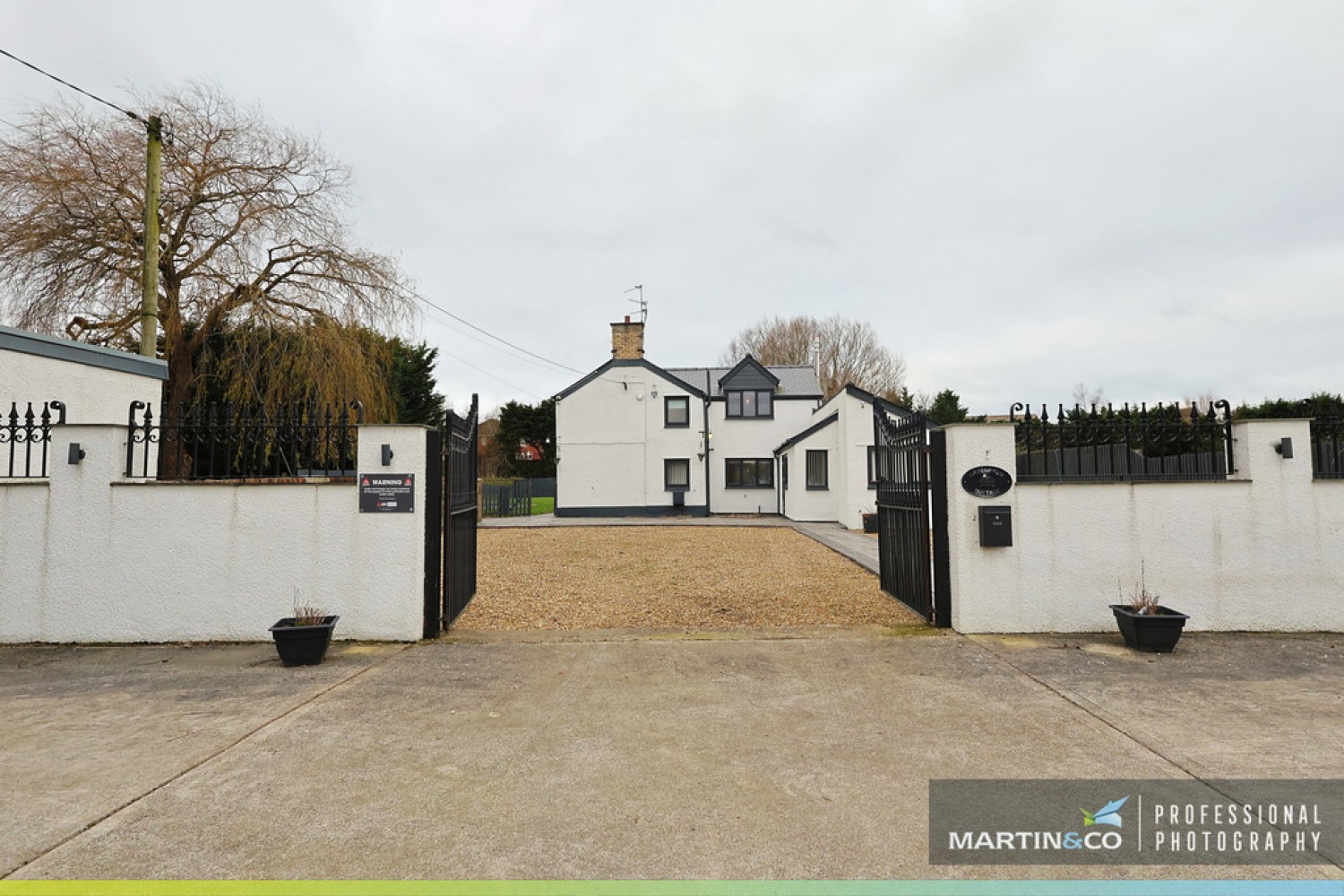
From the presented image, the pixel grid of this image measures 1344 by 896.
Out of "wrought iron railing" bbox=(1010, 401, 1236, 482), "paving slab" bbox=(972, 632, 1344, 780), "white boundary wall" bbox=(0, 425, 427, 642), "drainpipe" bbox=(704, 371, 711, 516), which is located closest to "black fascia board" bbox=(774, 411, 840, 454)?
"drainpipe" bbox=(704, 371, 711, 516)

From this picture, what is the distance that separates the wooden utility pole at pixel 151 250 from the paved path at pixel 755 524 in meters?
11.3

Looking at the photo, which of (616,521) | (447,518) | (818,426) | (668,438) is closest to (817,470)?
(818,426)

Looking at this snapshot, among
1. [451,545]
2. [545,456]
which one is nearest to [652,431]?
[451,545]

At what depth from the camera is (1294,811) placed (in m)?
3.10

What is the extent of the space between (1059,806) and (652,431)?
1003 inches

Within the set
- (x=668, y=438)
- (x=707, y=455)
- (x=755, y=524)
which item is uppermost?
(x=668, y=438)

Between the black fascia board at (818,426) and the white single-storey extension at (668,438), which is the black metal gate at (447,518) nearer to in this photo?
the black fascia board at (818,426)

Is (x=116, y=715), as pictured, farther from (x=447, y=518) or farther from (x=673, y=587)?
(x=673, y=587)

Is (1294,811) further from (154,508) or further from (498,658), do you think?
(154,508)

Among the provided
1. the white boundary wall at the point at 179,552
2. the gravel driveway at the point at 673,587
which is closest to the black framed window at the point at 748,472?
the gravel driveway at the point at 673,587

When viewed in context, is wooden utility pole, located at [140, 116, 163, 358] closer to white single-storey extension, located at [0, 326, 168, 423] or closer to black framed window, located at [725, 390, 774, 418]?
white single-storey extension, located at [0, 326, 168, 423]

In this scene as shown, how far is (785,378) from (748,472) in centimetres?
560

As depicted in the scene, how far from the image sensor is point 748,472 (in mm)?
29438

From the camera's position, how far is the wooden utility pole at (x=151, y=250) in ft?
45.0
